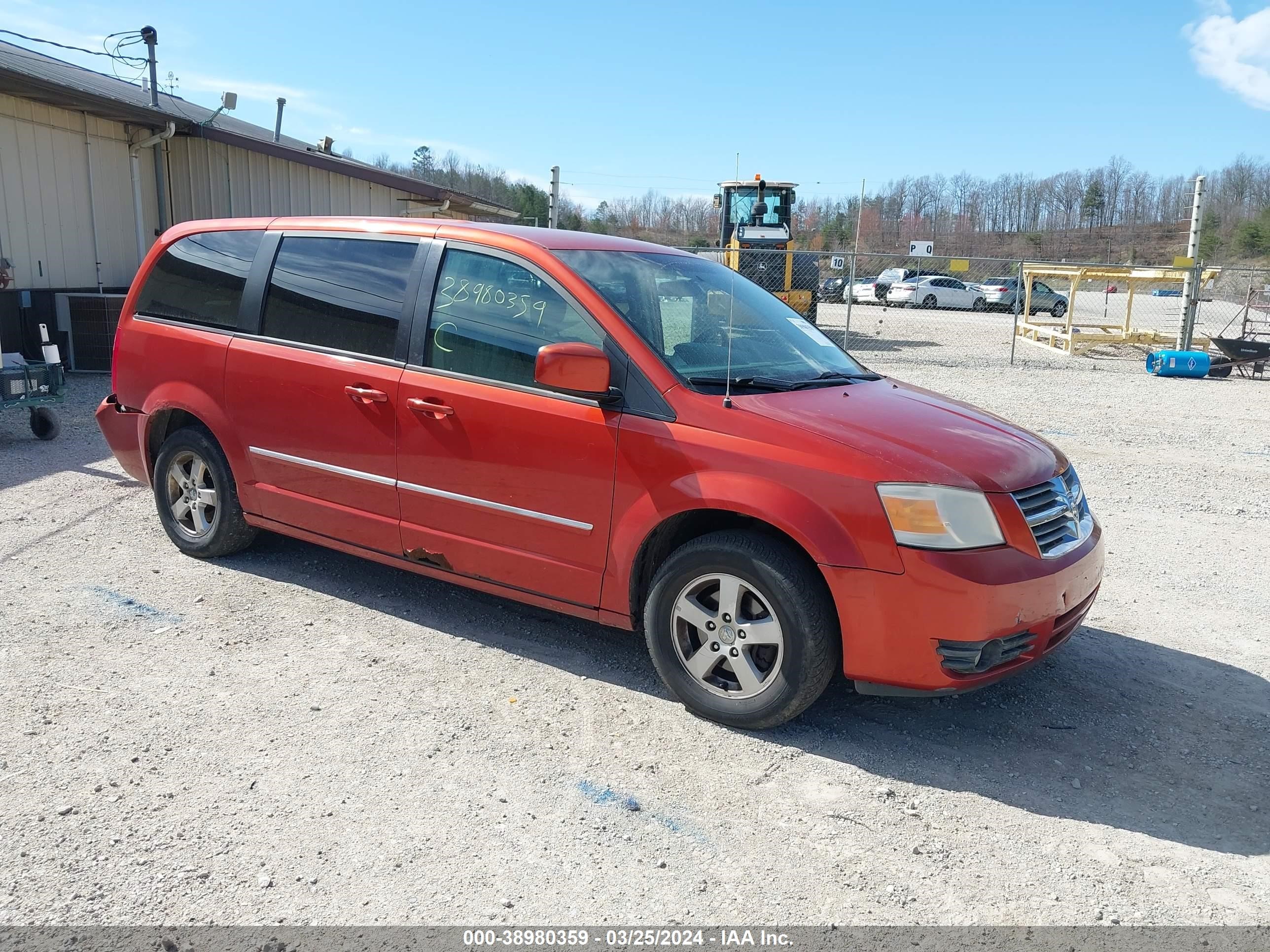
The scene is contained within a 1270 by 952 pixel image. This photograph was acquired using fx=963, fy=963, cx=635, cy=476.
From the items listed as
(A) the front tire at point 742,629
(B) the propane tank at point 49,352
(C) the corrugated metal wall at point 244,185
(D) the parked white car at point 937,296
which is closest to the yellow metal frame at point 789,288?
(C) the corrugated metal wall at point 244,185

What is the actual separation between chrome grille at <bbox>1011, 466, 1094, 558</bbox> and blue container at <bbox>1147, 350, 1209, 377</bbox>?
1491cm

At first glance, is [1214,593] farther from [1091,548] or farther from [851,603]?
[851,603]

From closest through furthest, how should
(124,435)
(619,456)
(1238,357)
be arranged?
(619,456) < (124,435) < (1238,357)

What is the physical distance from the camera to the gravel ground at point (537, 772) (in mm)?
2758

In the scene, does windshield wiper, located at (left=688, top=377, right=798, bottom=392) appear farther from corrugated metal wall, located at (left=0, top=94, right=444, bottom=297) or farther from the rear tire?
corrugated metal wall, located at (left=0, top=94, right=444, bottom=297)

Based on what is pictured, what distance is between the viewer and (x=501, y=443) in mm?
4055

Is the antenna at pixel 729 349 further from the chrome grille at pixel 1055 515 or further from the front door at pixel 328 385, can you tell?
the front door at pixel 328 385

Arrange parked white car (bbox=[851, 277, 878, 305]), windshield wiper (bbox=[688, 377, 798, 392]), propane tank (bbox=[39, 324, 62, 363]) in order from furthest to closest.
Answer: parked white car (bbox=[851, 277, 878, 305]) → propane tank (bbox=[39, 324, 62, 363]) → windshield wiper (bbox=[688, 377, 798, 392])

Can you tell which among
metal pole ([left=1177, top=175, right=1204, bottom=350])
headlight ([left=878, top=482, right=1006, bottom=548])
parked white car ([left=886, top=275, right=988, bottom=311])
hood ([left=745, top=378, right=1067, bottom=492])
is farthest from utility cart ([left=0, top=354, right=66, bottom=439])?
parked white car ([left=886, top=275, right=988, bottom=311])

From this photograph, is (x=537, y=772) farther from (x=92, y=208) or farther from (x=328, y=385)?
(x=92, y=208)

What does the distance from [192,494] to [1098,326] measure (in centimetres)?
2288

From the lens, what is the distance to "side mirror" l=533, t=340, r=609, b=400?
12.1 feet

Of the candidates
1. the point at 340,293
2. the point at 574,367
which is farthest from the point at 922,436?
the point at 340,293

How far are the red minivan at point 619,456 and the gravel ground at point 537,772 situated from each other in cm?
36
